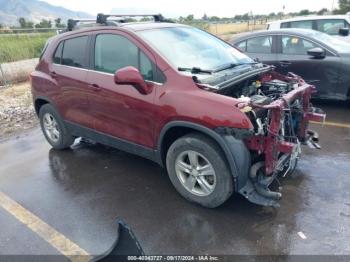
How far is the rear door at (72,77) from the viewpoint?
475cm

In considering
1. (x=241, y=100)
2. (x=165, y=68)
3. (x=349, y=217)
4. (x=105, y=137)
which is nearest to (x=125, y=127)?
(x=105, y=137)


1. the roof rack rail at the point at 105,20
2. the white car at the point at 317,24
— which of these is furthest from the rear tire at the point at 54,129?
the white car at the point at 317,24

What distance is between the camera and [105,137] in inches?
184

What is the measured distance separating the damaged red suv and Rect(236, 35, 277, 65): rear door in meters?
2.67

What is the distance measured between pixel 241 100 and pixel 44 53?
11.1ft

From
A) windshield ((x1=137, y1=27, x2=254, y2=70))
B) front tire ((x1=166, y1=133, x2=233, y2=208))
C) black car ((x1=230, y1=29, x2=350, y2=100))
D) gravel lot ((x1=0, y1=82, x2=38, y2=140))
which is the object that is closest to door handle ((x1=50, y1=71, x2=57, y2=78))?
windshield ((x1=137, y1=27, x2=254, y2=70))

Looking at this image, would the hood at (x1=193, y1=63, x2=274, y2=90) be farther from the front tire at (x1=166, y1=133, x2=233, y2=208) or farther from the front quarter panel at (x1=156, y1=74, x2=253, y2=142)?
the front tire at (x1=166, y1=133, x2=233, y2=208)

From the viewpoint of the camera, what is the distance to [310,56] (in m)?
6.75

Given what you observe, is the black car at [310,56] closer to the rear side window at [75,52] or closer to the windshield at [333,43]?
the windshield at [333,43]

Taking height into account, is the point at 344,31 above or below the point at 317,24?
below

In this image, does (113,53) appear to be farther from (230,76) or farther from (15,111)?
(15,111)

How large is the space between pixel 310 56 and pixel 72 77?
4345 millimetres

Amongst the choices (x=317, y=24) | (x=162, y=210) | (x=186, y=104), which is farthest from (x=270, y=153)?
(x=317, y=24)

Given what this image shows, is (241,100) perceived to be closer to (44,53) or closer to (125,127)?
(125,127)
